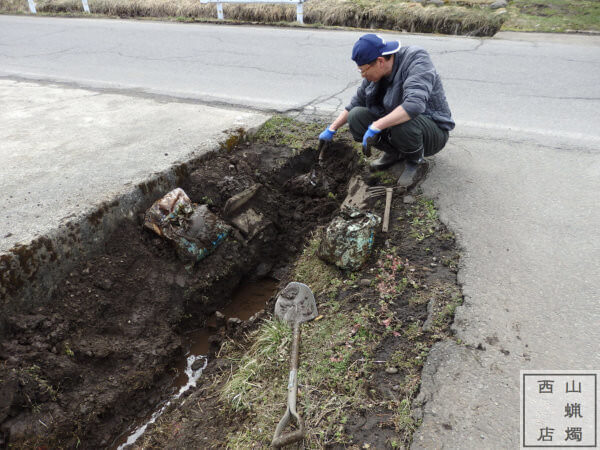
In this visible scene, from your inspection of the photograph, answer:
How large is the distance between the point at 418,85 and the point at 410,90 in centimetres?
7

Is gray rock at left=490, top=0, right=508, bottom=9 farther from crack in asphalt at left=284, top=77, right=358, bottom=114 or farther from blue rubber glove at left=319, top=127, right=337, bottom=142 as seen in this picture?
blue rubber glove at left=319, top=127, right=337, bottom=142

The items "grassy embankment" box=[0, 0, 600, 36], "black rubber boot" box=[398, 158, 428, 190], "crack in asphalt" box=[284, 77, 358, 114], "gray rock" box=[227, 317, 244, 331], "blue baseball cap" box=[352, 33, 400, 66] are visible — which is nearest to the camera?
"blue baseball cap" box=[352, 33, 400, 66]

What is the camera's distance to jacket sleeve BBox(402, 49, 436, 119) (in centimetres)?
312

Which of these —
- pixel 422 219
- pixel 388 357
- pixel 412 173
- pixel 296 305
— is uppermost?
pixel 412 173

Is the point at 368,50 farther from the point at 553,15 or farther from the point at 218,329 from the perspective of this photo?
the point at 553,15

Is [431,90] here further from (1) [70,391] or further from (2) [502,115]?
(1) [70,391]

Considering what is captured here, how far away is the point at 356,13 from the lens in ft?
31.4

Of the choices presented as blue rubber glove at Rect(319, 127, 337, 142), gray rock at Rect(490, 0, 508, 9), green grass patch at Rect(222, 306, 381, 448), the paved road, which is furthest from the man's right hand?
gray rock at Rect(490, 0, 508, 9)

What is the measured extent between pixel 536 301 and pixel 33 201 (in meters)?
3.52

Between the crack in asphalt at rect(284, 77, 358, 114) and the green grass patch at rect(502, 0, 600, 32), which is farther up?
the green grass patch at rect(502, 0, 600, 32)

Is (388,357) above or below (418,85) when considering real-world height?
below

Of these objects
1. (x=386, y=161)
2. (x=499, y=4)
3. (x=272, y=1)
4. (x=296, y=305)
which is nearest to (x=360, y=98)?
(x=386, y=161)

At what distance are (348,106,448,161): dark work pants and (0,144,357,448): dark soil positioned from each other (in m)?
0.40

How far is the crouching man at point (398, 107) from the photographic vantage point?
3.15 m
